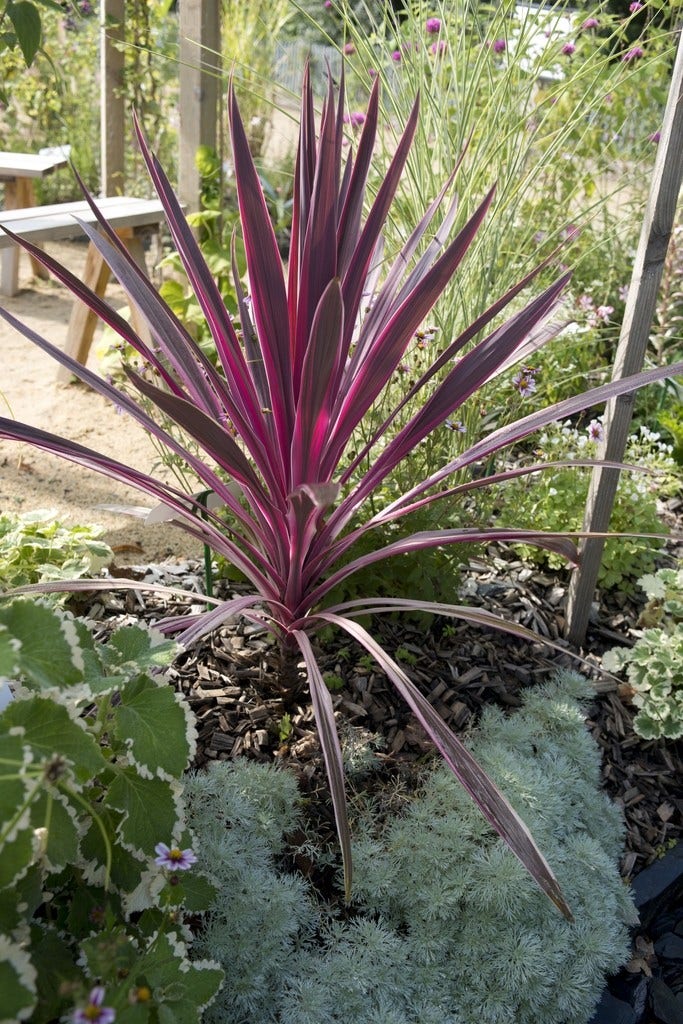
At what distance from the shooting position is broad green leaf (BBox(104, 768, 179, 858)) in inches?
44.9

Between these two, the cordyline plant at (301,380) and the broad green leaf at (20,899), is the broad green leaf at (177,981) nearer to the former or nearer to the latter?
the broad green leaf at (20,899)

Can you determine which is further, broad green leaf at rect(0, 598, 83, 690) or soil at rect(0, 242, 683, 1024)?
soil at rect(0, 242, 683, 1024)

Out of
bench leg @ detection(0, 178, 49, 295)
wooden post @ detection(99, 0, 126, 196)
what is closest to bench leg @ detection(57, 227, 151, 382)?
bench leg @ detection(0, 178, 49, 295)

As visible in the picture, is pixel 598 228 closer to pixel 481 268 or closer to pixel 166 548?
pixel 481 268

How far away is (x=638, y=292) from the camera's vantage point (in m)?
2.00

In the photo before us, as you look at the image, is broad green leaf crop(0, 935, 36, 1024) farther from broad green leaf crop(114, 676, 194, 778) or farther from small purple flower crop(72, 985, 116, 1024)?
broad green leaf crop(114, 676, 194, 778)

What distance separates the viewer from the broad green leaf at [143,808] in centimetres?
114

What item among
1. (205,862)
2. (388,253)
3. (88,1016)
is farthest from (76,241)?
(88,1016)

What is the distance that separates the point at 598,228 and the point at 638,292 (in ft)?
9.70

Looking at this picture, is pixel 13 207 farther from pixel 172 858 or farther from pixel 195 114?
pixel 172 858

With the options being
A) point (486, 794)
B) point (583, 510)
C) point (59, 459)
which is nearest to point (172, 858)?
point (486, 794)

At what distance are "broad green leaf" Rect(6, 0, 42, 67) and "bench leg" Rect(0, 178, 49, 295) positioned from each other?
2.88 metres

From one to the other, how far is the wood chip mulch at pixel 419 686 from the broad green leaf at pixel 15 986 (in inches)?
33.1

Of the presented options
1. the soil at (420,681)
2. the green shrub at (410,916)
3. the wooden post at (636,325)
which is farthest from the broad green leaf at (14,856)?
the wooden post at (636,325)
